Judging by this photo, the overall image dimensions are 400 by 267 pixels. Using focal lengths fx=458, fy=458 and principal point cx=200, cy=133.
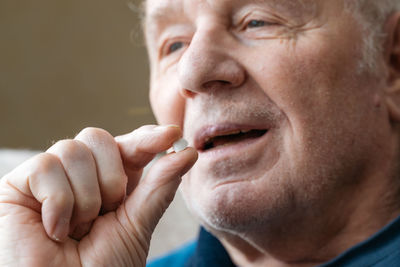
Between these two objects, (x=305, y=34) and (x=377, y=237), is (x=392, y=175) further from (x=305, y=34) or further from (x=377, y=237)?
(x=305, y=34)

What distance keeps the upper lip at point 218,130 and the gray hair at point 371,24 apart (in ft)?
0.99

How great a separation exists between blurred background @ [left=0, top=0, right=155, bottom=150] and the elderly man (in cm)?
68

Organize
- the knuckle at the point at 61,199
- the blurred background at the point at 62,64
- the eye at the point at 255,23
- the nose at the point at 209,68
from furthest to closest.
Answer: the blurred background at the point at 62,64
the eye at the point at 255,23
the nose at the point at 209,68
the knuckle at the point at 61,199

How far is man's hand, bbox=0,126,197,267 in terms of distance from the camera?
2.51ft

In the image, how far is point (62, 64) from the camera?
1.82 metres

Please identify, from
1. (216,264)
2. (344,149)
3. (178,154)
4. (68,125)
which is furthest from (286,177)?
(68,125)

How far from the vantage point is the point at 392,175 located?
112cm

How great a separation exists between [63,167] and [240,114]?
365 millimetres

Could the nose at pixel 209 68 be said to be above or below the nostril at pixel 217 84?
above

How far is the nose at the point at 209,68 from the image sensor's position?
3.12 ft

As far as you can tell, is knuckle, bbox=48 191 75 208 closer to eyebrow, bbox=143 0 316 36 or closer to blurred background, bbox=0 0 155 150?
eyebrow, bbox=143 0 316 36

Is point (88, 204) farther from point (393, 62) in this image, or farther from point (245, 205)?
point (393, 62)

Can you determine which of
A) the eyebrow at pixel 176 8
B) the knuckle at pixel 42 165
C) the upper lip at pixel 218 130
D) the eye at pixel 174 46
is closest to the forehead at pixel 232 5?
the eyebrow at pixel 176 8

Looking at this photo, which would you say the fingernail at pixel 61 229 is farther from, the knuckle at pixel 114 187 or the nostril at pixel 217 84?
the nostril at pixel 217 84
